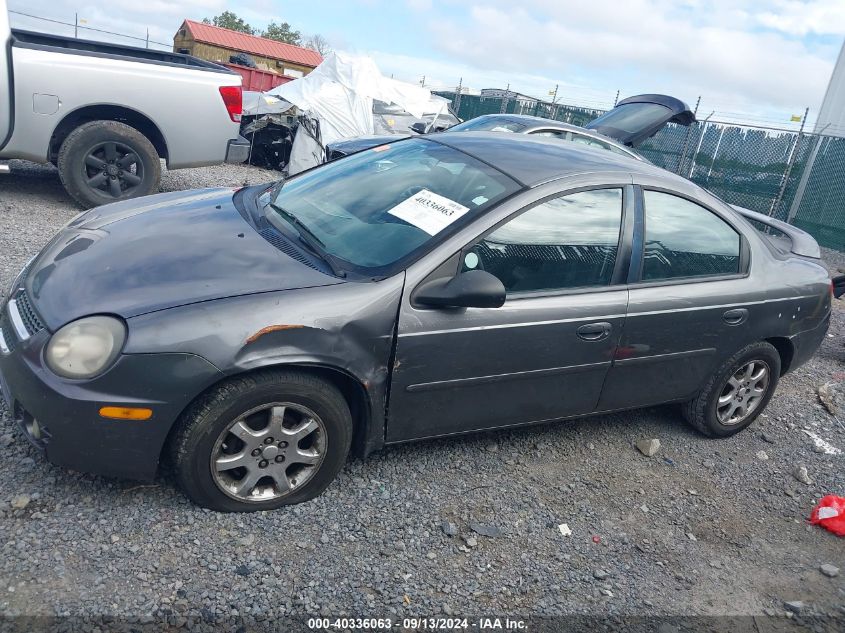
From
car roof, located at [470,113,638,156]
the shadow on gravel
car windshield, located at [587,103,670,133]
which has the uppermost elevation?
car windshield, located at [587,103,670,133]

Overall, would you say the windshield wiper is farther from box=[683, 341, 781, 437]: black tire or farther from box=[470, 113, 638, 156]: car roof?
box=[470, 113, 638, 156]: car roof

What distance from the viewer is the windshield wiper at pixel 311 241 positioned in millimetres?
2949

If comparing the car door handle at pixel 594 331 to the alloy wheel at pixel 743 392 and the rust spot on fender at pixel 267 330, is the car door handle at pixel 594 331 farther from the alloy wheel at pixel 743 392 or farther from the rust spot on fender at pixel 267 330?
the rust spot on fender at pixel 267 330

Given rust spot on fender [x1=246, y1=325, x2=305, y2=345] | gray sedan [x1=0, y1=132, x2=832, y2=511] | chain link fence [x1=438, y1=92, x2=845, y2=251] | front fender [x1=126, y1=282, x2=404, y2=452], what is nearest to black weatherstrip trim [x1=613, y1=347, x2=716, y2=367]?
gray sedan [x1=0, y1=132, x2=832, y2=511]

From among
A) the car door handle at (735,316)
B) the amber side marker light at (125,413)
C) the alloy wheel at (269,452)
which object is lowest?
the alloy wheel at (269,452)

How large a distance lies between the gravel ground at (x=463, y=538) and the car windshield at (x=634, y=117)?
A: 6.19 meters

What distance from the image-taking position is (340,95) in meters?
11.8

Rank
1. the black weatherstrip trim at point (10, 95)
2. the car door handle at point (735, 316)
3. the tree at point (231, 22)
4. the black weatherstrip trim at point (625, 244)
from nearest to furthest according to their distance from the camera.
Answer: the black weatherstrip trim at point (625, 244) → the car door handle at point (735, 316) → the black weatherstrip trim at point (10, 95) → the tree at point (231, 22)

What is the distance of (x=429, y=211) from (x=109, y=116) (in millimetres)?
4906

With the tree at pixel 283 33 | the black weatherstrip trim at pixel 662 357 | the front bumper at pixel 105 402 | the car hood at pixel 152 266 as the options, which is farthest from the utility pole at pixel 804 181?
the tree at pixel 283 33

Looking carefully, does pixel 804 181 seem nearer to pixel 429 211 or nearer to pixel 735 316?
pixel 735 316

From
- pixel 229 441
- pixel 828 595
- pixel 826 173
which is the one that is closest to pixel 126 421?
pixel 229 441

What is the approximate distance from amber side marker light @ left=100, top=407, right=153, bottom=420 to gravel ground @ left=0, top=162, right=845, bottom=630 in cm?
49

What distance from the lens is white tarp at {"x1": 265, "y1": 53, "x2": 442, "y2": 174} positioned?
442 inches
